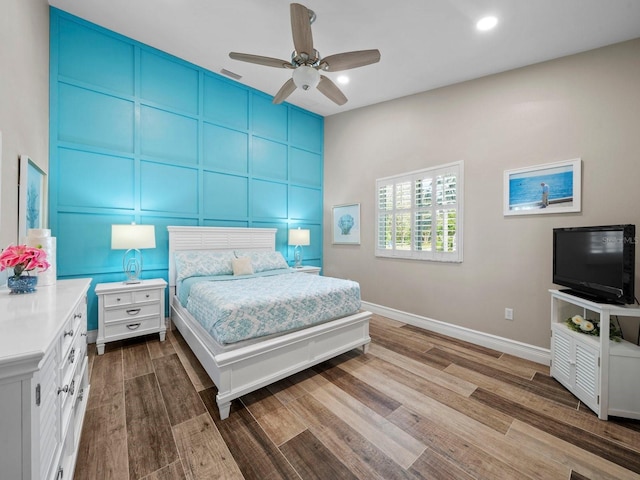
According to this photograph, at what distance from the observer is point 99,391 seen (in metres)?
2.19

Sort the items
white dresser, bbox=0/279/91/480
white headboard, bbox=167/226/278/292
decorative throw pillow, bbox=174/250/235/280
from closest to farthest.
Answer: white dresser, bbox=0/279/91/480
decorative throw pillow, bbox=174/250/235/280
white headboard, bbox=167/226/278/292

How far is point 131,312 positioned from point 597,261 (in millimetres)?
4521

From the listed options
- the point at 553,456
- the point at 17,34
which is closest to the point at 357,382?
the point at 553,456

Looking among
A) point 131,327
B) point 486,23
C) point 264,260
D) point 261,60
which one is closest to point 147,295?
point 131,327

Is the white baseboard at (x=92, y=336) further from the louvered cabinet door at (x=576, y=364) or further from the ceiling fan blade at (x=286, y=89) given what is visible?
the louvered cabinet door at (x=576, y=364)

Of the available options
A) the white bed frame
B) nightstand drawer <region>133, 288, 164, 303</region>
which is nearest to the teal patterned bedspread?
the white bed frame

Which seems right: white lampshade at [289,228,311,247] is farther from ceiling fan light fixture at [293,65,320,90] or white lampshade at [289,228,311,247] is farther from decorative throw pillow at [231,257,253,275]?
ceiling fan light fixture at [293,65,320,90]

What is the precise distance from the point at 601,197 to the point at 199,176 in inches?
182

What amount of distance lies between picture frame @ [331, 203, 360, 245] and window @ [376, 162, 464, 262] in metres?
0.46

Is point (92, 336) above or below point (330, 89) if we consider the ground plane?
below

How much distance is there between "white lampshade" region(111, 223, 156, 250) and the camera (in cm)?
294

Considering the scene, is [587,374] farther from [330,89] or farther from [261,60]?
[261,60]

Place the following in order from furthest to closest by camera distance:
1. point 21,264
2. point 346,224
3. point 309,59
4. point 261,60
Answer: point 346,224 < point 261,60 < point 309,59 < point 21,264

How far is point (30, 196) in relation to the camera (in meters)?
2.17
